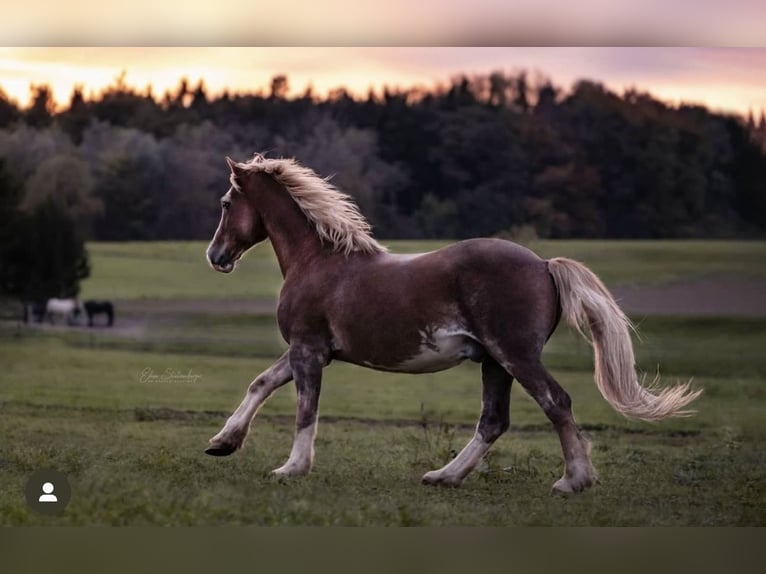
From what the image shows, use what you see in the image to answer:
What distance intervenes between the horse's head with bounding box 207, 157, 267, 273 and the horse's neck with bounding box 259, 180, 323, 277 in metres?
0.10

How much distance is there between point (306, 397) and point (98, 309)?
9.20ft

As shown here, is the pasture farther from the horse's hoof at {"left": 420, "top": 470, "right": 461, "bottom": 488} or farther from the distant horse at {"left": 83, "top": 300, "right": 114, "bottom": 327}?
the horse's hoof at {"left": 420, "top": 470, "right": 461, "bottom": 488}

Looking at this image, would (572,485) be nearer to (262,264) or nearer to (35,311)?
(262,264)

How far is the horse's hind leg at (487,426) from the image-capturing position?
6844 millimetres

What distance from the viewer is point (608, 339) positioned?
670 cm

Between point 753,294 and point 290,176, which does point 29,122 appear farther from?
point 753,294

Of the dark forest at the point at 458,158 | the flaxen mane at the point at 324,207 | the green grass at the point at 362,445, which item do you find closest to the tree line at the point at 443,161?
the dark forest at the point at 458,158

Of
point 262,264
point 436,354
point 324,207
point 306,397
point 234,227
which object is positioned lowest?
point 306,397

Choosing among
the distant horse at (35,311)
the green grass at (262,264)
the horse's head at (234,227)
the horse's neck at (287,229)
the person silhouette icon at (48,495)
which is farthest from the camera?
the distant horse at (35,311)

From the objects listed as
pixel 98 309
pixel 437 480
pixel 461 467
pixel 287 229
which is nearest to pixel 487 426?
pixel 461 467

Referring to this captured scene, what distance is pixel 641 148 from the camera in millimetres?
8906

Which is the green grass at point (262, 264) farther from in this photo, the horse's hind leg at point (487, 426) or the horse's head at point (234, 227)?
the horse's hind leg at point (487, 426)

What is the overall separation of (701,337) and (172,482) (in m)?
Answer: 4.25

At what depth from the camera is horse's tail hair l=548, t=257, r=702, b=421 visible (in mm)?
6590
